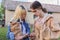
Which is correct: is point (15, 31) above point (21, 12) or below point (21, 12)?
below

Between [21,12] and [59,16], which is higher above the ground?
[21,12]

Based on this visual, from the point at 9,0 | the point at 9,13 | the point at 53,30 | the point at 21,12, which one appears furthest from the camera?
the point at 9,0

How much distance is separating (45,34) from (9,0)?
30660 mm

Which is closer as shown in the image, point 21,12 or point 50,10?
point 21,12

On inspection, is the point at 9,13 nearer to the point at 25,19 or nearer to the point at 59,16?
the point at 59,16

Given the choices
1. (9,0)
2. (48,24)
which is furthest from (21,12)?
(9,0)

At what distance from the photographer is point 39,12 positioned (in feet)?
12.8

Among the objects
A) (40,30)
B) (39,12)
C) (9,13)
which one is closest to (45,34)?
(40,30)

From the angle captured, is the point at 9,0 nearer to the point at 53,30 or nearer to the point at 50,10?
the point at 50,10

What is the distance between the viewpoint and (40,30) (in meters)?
3.81

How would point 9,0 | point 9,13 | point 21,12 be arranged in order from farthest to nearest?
point 9,0, point 9,13, point 21,12

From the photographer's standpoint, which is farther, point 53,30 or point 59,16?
point 59,16

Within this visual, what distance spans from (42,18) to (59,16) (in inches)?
1064

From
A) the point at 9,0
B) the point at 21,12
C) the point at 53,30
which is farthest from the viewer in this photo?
the point at 9,0
